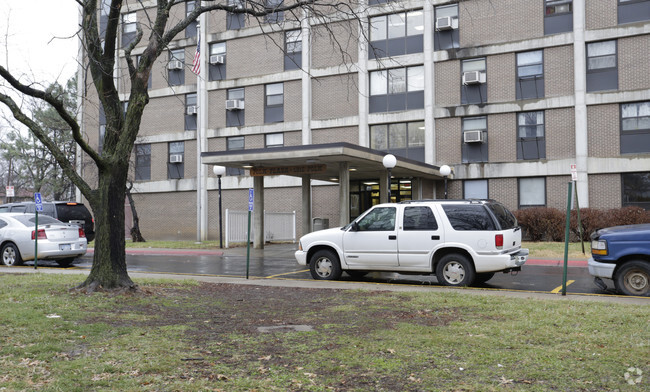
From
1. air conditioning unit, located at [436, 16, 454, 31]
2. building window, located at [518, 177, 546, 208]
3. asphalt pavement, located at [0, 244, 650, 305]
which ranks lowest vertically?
asphalt pavement, located at [0, 244, 650, 305]

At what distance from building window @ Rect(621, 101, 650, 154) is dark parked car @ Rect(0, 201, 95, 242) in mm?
23563

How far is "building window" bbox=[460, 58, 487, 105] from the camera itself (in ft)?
91.2

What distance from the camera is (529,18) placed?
26.9 m

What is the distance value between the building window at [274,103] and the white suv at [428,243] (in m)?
21.4

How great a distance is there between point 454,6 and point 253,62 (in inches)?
485

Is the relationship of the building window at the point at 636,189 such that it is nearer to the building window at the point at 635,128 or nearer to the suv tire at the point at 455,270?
the building window at the point at 635,128

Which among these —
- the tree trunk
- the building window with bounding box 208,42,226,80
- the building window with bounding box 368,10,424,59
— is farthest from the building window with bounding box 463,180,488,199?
the tree trunk

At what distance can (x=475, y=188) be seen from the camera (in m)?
28.3

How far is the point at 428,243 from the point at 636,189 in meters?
18.0

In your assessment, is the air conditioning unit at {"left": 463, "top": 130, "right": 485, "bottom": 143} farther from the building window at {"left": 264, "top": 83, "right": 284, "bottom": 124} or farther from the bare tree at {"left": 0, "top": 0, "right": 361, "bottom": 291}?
the bare tree at {"left": 0, "top": 0, "right": 361, "bottom": 291}

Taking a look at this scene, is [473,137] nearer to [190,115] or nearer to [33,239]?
[190,115]

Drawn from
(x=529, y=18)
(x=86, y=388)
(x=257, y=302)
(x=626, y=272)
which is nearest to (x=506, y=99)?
(x=529, y=18)

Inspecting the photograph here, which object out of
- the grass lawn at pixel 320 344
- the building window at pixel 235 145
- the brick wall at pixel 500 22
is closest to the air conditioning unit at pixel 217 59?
the building window at pixel 235 145

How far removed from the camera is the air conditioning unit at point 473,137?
2745cm
